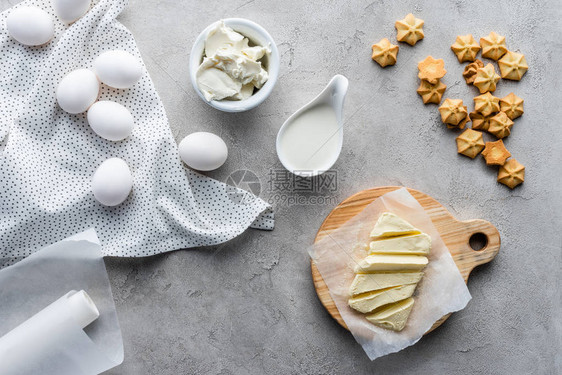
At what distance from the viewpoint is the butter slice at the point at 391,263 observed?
1158mm

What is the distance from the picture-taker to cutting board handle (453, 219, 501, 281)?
1.22 m

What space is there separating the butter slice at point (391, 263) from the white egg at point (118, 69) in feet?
2.21

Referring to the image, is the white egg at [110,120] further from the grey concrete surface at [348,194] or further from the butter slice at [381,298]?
the butter slice at [381,298]

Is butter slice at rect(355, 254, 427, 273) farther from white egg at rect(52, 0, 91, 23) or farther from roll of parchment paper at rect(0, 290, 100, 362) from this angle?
white egg at rect(52, 0, 91, 23)

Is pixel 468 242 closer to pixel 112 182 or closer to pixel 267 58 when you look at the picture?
pixel 267 58

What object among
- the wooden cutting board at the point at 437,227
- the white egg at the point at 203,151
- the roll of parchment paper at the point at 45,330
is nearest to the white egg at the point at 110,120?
the white egg at the point at 203,151

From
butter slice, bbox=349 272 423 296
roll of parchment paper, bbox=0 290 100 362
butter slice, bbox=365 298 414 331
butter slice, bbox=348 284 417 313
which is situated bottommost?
roll of parchment paper, bbox=0 290 100 362

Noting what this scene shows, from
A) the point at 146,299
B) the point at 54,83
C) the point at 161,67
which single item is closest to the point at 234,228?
the point at 146,299

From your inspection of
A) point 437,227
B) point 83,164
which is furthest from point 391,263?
point 83,164

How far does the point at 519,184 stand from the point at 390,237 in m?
0.38

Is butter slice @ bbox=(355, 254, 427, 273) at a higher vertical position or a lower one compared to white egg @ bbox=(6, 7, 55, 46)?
lower

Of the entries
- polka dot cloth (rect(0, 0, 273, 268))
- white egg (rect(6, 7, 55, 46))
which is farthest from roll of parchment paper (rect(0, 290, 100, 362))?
white egg (rect(6, 7, 55, 46))

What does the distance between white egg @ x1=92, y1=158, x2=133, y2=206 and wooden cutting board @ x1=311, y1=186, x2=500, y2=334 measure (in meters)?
0.46

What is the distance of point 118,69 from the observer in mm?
1130
